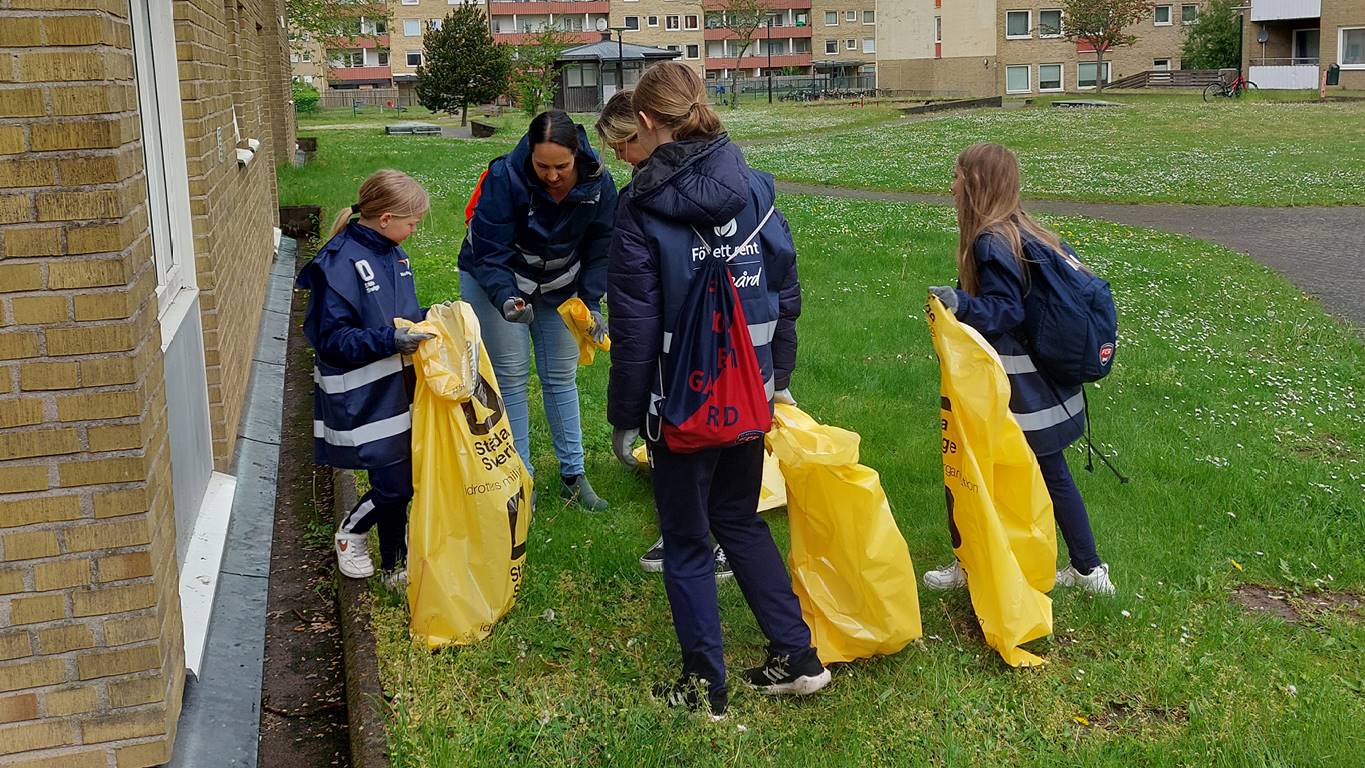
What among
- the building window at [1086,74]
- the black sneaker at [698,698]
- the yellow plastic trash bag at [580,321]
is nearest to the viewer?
the black sneaker at [698,698]

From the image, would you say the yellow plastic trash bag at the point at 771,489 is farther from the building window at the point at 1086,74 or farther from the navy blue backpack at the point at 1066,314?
the building window at the point at 1086,74


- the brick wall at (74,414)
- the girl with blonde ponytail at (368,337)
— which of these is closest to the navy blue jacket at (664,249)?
the girl with blonde ponytail at (368,337)

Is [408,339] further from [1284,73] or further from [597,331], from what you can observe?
[1284,73]

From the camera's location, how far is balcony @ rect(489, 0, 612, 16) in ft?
286

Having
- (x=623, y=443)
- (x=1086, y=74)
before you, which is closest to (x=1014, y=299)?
(x=623, y=443)

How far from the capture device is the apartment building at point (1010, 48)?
208 feet

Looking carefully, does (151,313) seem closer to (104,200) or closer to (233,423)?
(104,200)

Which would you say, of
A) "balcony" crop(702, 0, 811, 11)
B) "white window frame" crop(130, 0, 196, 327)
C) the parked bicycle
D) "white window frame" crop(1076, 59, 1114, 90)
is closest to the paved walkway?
"white window frame" crop(130, 0, 196, 327)

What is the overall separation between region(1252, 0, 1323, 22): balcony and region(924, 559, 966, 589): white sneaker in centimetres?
5494

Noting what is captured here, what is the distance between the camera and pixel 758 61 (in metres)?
92.7

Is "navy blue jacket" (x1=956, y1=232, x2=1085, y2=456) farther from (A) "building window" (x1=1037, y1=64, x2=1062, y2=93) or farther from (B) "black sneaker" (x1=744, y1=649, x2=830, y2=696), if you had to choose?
(A) "building window" (x1=1037, y1=64, x2=1062, y2=93)

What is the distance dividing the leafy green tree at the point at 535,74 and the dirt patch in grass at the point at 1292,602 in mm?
42488

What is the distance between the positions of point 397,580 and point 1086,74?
66596 mm

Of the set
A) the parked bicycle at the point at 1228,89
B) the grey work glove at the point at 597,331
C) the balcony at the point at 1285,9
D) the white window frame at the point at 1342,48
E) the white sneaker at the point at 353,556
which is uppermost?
the balcony at the point at 1285,9
